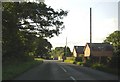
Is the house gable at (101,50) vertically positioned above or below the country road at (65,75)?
above

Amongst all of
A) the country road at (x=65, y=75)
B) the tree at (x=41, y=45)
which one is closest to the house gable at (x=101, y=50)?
the tree at (x=41, y=45)

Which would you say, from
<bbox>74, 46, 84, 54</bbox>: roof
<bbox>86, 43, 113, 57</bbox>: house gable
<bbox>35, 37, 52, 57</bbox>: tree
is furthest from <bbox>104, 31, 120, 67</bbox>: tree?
<bbox>35, 37, 52, 57</bbox>: tree

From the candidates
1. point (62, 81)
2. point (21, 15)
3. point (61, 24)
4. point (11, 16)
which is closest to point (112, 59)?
point (61, 24)

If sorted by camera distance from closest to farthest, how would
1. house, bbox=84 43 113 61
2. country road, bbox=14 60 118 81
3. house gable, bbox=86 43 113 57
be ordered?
country road, bbox=14 60 118 81 → house, bbox=84 43 113 61 → house gable, bbox=86 43 113 57

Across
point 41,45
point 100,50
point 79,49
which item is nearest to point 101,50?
point 100,50

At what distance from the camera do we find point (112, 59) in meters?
38.0

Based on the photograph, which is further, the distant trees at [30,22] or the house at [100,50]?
the house at [100,50]

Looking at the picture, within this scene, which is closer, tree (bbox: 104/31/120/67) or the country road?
the country road

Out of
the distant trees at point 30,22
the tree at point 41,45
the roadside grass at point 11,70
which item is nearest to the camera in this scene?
the roadside grass at point 11,70

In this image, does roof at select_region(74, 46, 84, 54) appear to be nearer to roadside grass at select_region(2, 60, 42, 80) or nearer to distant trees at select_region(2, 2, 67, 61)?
distant trees at select_region(2, 2, 67, 61)

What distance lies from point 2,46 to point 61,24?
13.8 metres

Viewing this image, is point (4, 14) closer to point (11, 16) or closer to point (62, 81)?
point (11, 16)

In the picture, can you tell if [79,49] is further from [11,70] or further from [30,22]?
[11,70]

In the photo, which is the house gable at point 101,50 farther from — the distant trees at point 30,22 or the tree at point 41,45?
the distant trees at point 30,22
